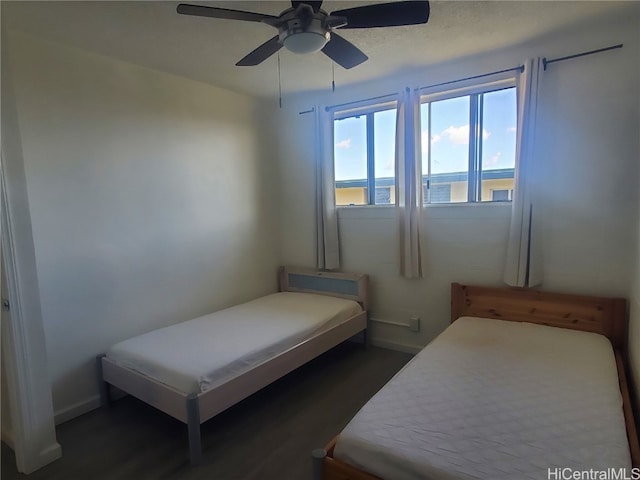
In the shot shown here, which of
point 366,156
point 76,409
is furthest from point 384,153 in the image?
point 76,409

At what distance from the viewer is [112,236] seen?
2645mm

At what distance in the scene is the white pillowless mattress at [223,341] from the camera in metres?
2.12

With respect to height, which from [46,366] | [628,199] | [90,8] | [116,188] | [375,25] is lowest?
[46,366]

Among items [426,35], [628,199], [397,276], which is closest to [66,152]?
[426,35]

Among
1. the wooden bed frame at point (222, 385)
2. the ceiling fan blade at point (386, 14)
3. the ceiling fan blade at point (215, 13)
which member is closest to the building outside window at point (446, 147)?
the wooden bed frame at point (222, 385)

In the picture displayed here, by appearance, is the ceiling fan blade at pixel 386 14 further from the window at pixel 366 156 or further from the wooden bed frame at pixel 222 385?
the wooden bed frame at pixel 222 385

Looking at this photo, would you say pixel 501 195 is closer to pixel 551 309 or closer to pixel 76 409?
pixel 551 309

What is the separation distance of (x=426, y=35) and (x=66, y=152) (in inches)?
101

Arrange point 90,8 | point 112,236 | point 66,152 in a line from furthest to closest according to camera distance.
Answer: point 112,236, point 66,152, point 90,8

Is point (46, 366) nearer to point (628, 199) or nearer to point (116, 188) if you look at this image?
point (116, 188)

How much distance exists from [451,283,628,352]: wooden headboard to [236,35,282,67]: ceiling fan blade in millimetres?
2280

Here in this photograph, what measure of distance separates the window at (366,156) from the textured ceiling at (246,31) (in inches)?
21.3

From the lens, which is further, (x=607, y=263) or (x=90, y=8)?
(x=607, y=263)

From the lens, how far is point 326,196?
11.9ft
